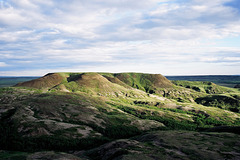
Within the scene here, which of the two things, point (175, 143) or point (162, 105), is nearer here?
point (175, 143)

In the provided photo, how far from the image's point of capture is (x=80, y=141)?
186 ft

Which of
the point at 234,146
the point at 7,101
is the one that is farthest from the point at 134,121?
the point at 7,101

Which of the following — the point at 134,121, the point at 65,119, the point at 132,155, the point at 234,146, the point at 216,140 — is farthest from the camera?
the point at 134,121

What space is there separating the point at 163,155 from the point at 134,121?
190 ft

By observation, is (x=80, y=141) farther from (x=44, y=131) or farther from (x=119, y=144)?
(x=119, y=144)

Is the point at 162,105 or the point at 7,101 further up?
the point at 7,101

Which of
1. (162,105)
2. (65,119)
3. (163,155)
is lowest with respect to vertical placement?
(162,105)

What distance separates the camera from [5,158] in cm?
3228

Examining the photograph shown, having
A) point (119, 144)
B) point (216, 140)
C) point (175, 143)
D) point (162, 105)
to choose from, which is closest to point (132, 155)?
point (119, 144)

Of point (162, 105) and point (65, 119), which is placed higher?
point (65, 119)

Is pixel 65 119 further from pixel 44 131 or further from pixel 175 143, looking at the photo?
pixel 175 143

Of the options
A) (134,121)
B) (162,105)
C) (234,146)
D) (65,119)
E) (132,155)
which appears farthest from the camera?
(162,105)

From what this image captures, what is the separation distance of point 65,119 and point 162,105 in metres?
128

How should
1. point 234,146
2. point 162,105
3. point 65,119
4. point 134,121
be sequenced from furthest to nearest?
1. point 162,105
2. point 134,121
3. point 65,119
4. point 234,146
